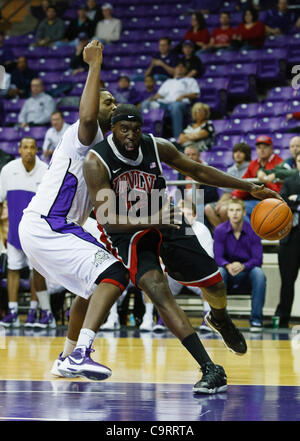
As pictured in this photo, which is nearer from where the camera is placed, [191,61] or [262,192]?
[262,192]

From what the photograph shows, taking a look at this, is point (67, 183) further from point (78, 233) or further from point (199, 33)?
point (199, 33)

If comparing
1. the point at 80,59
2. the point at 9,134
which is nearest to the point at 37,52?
the point at 80,59

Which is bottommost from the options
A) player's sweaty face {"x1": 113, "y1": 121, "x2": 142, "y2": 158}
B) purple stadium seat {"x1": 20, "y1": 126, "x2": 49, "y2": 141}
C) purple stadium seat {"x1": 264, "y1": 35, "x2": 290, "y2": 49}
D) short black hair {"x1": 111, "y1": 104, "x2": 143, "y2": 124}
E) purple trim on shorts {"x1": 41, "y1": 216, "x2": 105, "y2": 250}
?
purple trim on shorts {"x1": 41, "y1": 216, "x2": 105, "y2": 250}

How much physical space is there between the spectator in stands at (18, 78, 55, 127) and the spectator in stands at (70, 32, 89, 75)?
3.33ft

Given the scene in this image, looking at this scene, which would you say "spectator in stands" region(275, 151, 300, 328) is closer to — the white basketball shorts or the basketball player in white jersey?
the basketball player in white jersey

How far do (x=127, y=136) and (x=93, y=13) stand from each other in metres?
11.4

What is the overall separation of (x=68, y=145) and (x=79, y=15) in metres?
11.1

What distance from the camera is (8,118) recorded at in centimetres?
1395

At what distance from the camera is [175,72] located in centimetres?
1287

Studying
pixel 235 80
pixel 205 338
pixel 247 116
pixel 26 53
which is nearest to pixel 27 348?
pixel 205 338

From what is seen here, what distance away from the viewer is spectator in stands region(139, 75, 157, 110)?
12.8m

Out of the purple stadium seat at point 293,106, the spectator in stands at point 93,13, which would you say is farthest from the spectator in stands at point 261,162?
the spectator in stands at point 93,13

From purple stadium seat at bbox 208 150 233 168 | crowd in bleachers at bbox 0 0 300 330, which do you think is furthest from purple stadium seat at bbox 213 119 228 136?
purple stadium seat at bbox 208 150 233 168
